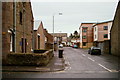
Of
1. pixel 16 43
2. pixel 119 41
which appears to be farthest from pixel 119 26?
pixel 16 43

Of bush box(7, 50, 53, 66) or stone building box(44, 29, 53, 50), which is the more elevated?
stone building box(44, 29, 53, 50)

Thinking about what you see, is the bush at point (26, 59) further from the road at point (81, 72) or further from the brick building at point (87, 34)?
the brick building at point (87, 34)

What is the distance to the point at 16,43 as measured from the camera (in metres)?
15.3

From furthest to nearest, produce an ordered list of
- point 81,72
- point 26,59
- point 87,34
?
1. point 87,34
2. point 26,59
3. point 81,72

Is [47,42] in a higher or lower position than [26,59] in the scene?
higher

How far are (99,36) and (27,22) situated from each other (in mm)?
35334

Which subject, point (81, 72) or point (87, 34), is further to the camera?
point (87, 34)

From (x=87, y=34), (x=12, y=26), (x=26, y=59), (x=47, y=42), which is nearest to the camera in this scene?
(x=26, y=59)

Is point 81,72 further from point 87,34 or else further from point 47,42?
point 87,34

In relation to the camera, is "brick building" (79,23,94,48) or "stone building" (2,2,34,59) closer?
"stone building" (2,2,34,59)

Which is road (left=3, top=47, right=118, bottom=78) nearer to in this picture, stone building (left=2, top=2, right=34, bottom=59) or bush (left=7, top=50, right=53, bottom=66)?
bush (left=7, top=50, right=53, bottom=66)

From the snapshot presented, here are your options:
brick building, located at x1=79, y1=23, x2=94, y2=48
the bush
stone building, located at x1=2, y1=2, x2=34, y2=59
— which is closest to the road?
the bush

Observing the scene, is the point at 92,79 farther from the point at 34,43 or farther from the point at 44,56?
the point at 34,43

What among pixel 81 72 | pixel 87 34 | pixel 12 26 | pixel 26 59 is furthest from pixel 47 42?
pixel 81 72
